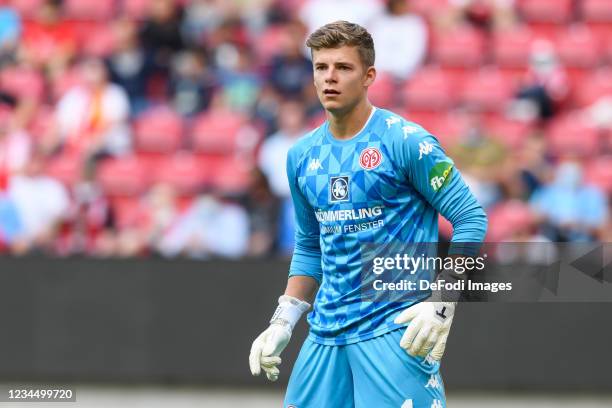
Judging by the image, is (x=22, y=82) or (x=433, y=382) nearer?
(x=433, y=382)

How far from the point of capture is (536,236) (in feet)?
28.9

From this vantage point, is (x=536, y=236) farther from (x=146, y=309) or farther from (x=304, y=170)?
(x=304, y=170)

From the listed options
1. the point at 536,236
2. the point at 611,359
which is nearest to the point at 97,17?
the point at 536,236

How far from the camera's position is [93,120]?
34.2ft

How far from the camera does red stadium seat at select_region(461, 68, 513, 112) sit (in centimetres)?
1039

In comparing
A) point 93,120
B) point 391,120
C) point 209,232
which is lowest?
point 209,232

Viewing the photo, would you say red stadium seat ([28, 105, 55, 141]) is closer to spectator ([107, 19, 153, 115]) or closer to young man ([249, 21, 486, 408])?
spectator ([107, 19, 153, 115])

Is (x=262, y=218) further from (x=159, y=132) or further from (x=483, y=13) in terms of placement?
(x=483, y=13)

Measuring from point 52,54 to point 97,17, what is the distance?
0.72 meters

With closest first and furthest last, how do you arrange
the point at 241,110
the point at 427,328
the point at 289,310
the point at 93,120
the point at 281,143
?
the point at 427,328 < the point at 289,310 < the point at 281,143 < the point at 93,120 < the point at 241,110

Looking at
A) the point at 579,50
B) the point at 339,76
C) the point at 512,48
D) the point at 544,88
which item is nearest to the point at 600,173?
the point at 544,88

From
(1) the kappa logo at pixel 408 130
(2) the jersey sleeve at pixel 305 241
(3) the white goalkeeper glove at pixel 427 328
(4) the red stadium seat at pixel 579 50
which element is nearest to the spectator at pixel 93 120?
(4) the red stadium seat at pixel 579 50

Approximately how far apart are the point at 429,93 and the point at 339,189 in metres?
5.86

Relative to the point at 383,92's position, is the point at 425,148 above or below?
below
